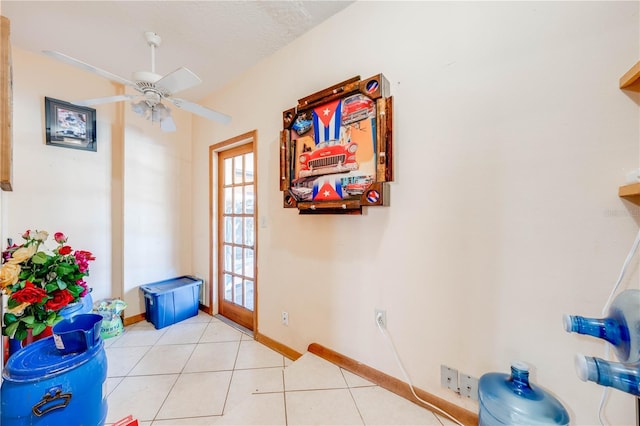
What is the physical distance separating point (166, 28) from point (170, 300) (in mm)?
2474

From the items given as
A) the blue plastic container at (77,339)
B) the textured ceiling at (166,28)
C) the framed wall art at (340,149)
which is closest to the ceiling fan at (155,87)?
the textured ceiling at (166,28)

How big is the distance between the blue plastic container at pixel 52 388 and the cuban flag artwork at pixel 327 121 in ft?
5.88

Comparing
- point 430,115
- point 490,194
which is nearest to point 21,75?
point 430,115

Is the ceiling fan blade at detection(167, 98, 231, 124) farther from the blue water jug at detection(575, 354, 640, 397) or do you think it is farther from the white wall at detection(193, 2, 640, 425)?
the blue water jug at detection(575, 354, 640, 397)

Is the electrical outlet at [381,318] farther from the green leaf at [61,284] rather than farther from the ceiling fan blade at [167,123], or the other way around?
the ceiling fan blade at [167,123]

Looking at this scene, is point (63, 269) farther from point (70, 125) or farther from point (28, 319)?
point (70, 125)

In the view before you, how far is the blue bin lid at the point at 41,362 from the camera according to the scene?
111 cm

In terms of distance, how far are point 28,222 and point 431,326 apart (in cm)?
329

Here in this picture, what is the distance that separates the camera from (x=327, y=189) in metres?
1.57

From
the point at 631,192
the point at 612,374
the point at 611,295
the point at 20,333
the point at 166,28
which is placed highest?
the point at 166,28

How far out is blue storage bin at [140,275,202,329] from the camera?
2.48 m

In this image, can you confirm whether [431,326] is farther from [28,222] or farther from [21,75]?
[21,75]

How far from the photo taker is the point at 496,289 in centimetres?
108

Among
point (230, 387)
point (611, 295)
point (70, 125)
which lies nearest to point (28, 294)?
point (230, 387)
